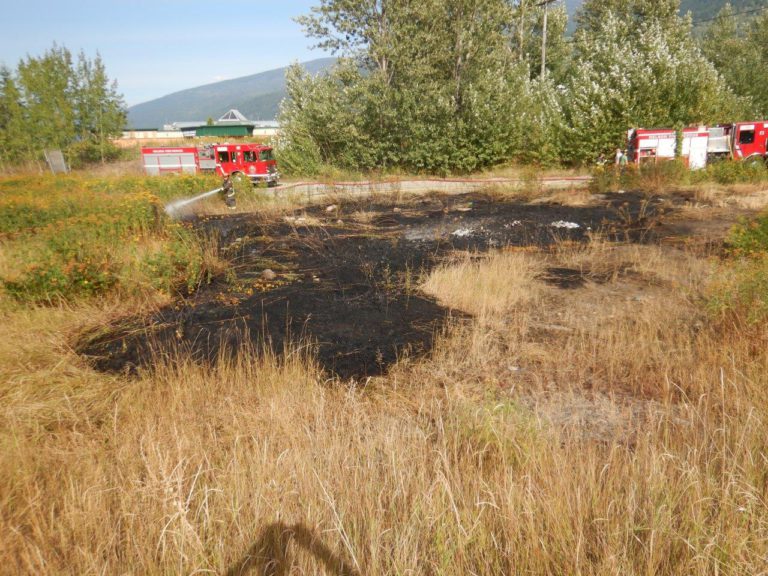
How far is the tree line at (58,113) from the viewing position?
2795 centimetres

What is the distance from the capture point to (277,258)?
864cm

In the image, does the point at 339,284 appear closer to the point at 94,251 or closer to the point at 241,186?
the point at 94,251

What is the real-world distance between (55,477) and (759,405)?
12.7ft

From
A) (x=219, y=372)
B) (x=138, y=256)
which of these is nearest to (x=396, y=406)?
(x=219, y=372)

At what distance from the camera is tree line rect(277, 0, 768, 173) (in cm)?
2058

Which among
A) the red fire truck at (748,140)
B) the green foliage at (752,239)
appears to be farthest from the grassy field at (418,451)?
the red fire truck at (748,140)

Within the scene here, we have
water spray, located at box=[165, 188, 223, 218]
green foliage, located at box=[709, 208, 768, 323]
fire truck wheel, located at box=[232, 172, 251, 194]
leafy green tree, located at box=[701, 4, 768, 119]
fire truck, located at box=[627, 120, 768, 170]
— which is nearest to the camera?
green foliage, located at box=[709, 208, 768, 323]

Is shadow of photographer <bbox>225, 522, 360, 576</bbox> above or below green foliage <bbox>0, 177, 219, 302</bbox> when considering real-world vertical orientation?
below

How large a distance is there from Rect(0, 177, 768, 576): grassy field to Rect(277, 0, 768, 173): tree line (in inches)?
700

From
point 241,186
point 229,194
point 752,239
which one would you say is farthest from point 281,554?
point 241,186

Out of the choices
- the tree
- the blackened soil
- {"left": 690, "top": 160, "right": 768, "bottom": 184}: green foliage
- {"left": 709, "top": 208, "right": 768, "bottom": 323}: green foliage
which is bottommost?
the blackened soil

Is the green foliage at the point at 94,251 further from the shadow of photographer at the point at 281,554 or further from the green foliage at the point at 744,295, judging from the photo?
the green foliage at the point at 744,295

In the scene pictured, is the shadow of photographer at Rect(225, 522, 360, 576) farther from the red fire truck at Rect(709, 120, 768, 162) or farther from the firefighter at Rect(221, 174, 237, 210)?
the red fire truck at Rect(709, 120, 768, 162)

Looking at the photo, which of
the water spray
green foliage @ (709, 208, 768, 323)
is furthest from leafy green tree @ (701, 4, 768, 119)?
the water spray
